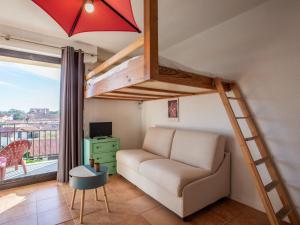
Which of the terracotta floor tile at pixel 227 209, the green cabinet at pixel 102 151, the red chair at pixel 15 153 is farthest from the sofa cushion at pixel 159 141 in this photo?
the red chair at pixel 15 153

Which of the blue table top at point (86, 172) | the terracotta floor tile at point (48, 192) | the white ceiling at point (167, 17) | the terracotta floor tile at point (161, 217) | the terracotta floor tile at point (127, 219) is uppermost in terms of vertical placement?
the white ceiling at point (167, 17)

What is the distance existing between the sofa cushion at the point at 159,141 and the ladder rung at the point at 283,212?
5.22 ft

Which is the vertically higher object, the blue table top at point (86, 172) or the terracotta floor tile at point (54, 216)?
the blue table top at point (86, 172)

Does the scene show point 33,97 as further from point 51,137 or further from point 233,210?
point 233,210

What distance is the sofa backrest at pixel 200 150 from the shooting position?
7.57ft

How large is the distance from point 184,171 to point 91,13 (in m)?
2.06

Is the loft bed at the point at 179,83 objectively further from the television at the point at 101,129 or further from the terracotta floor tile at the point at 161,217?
the television at the point at 101,129

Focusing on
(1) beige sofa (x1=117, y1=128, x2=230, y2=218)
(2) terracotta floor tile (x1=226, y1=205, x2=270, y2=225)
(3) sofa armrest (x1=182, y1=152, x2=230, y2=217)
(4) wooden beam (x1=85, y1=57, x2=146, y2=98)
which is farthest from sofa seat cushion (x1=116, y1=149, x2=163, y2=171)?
(2) terracotta floor tile (x1=226, y1=205, x2=270, y2=225)

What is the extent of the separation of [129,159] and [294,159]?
219 cm

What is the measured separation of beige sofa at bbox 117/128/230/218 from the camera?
78.1 inches

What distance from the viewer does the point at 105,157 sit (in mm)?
3354

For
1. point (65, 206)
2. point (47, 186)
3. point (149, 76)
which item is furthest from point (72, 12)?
point (47, 186)

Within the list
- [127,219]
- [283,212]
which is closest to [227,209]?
[283,212]

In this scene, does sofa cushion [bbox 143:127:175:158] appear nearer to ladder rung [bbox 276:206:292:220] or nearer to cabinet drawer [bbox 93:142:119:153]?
A: cabinet drawer [bbox 93:142:119:153]
